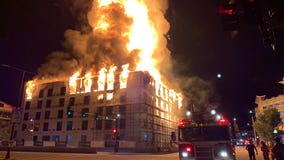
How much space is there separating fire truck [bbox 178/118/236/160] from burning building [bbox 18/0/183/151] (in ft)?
117

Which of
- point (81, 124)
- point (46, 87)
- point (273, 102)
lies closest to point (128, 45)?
point (81, 124)

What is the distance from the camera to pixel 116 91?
55.4 metres

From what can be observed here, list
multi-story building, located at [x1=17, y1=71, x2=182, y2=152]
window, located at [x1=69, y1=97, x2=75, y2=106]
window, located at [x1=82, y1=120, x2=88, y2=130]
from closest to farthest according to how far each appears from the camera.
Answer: multi-story building, located at [x1=17, y1=71, x2=182, y2=152] → window, located at [x1=82, y1=120, x2=88, y2=130] → window, located at [x1=69, y1=97, x2=75, y2=106]

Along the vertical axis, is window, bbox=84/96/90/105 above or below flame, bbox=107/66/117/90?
below

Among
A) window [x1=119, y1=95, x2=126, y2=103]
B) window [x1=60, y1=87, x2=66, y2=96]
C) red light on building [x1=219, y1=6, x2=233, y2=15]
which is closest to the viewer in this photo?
red light on building [x1=219, y1=6, x2=233, y2=15]

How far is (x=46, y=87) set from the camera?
220 ft

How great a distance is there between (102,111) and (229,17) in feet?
167

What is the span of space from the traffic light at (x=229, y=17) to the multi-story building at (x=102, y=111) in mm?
40248

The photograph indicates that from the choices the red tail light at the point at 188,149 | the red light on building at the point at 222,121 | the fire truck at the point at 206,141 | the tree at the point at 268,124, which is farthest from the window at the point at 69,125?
the red light on building at the point at 222,121

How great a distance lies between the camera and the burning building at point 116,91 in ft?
169

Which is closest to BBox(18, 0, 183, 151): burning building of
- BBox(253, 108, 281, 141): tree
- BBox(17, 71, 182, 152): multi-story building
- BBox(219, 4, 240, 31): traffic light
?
BBox(17, 71, 182, 152): multi-story building

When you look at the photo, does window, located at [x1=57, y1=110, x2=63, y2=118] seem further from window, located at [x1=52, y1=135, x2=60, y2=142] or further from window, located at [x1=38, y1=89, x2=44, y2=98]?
window, located at [x1=38, y1=89, x2=44, y2=98]

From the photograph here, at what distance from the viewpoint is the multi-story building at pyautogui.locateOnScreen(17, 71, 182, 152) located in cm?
5084

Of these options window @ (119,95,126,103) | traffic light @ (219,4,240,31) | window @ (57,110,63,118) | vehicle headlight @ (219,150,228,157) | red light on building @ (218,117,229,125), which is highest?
window @ (119,95,126,103)
